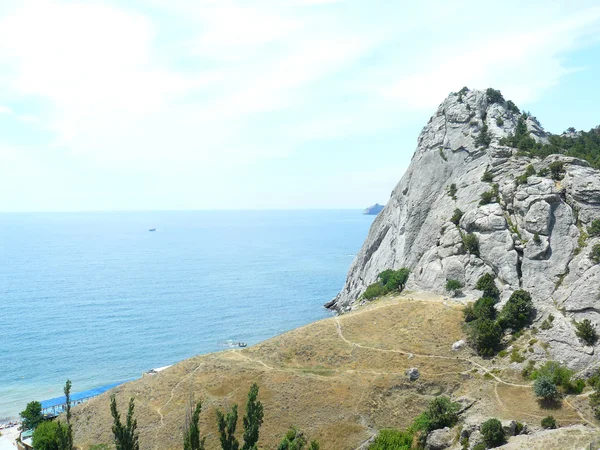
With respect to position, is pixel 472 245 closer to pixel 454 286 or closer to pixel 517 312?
pixel 454 286

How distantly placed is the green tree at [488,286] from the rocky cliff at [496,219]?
4.11 feet

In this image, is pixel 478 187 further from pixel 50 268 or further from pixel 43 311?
pixel 50 268

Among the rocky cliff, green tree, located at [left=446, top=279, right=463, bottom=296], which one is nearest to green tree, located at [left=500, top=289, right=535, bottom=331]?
the rocky cliff

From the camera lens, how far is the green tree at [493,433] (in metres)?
41.5

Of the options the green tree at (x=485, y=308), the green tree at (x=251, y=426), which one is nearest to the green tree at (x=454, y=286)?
the green tree at (x=485, y=308)

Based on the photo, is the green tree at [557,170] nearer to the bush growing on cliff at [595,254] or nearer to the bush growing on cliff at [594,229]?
the bush growing on cliff at [594,229]

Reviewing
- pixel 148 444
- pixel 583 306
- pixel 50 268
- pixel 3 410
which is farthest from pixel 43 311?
pixel 583 306

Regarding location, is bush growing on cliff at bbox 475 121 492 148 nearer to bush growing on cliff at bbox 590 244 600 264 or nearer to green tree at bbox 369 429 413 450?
bush growing on cliff at bbox 590 244 600 264

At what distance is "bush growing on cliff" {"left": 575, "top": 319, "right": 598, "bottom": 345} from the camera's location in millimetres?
53938

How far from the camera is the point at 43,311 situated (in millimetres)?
129875

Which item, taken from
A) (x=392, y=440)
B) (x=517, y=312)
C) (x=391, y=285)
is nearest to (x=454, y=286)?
(x=517, y=312)

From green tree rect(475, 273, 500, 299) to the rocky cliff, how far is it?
1.25m

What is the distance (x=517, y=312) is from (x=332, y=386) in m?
26.5

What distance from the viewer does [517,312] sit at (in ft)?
202
